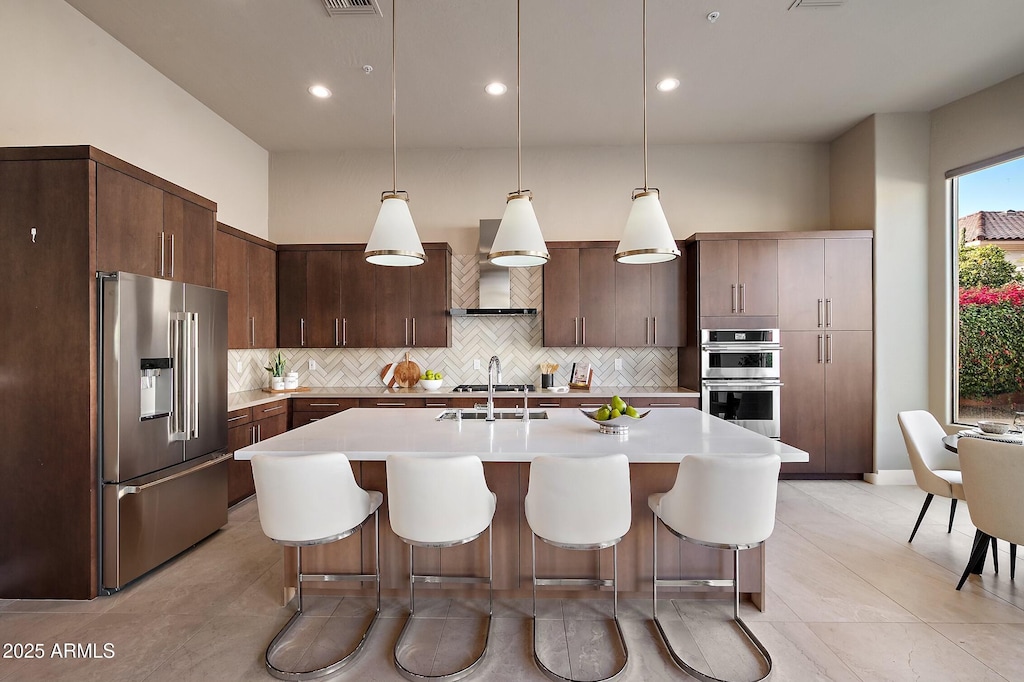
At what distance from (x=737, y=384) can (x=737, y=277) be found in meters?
1.00

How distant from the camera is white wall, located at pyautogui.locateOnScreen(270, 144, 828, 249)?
16.8 feet

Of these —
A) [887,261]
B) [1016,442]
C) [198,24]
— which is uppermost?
[198,24]

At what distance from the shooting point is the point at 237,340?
425 centimetres

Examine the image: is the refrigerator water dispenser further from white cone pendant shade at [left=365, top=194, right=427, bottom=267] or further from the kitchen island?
white cone pendant shade at [left=365, top=194, right=427, bottom=267]

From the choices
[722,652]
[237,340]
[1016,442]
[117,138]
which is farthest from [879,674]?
[117,138]

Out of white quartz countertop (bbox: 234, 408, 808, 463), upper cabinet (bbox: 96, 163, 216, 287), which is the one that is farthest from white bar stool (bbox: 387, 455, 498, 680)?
upper cabinet (bbox: 96, 163, 216, 287)

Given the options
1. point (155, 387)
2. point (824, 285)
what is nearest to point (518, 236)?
point (155, 387)

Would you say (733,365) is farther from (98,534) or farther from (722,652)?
(98,534)

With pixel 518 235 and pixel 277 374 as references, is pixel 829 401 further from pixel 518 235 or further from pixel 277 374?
pixel 277 374

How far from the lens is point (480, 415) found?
3.08m

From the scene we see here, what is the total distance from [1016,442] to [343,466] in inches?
138

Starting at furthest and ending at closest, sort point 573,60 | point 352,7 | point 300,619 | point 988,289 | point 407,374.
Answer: point 407,374 → point 988,289 → point 573,60 → point 352,7 → point 300,619

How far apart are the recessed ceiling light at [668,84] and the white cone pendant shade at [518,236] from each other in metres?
2.17

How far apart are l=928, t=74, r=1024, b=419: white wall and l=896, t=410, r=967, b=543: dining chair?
112cm
